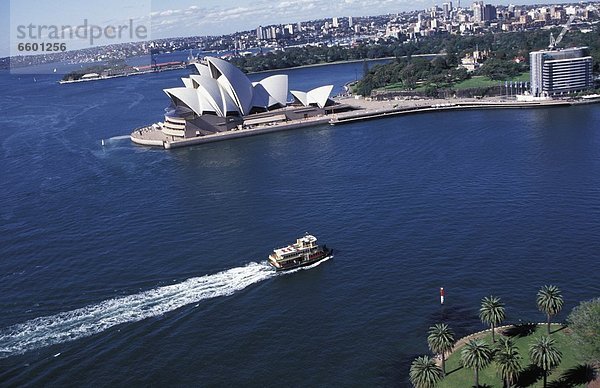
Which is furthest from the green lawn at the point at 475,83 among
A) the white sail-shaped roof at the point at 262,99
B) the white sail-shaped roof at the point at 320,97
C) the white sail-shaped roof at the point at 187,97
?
the white sail-shaped roof at the point at 187,97

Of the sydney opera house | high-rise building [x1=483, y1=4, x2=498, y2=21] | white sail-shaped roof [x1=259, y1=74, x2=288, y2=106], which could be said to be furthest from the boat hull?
high-rise building [x1=483, y1=4, x2=498, y2=21]

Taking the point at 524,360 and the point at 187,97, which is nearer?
the point at 524,360

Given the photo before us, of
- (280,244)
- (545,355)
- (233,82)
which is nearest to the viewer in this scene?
(545,355)

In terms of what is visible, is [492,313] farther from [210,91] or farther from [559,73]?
[559,73]

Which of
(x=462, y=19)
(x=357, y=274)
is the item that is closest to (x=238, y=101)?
(x=357, y=274)

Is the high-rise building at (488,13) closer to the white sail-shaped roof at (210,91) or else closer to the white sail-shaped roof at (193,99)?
the white sail-shaped roof at (210,91)

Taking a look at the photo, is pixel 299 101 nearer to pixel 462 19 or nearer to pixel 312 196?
pixel 312 196

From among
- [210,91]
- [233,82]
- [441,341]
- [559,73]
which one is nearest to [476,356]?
[441,341]

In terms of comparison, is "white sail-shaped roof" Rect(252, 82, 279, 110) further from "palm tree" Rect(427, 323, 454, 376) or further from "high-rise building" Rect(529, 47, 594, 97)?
"palm tree" Rect(427, 323, 454, 376)
